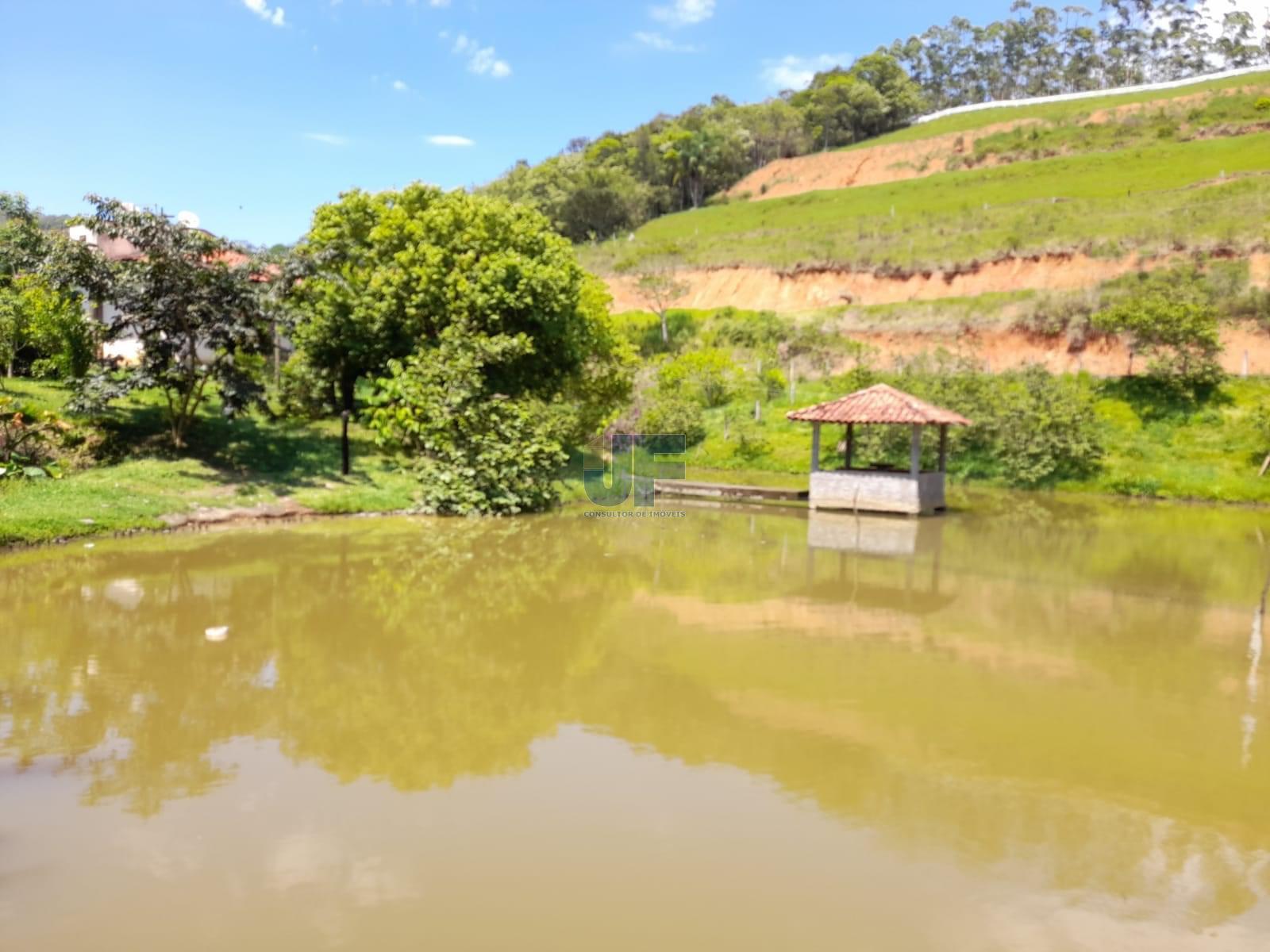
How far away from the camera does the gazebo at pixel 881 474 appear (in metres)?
18.7

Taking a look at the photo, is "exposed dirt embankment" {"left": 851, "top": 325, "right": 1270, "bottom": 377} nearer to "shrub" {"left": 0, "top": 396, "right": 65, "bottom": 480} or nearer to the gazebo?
the gazebo

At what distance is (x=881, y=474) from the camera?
19125 millimetres

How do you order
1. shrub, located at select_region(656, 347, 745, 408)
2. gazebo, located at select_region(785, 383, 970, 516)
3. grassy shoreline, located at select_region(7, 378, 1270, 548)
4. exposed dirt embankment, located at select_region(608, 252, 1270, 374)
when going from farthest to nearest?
shrub, located at select_region(656, 347, 745, 408), exposed dirt embankment, located at select_region(608, 252, 1270, 374), gazebo, located at select_region(785, 383, 970, 516), grassy shoreline, located at select_region(7, 378, 1270, 548)

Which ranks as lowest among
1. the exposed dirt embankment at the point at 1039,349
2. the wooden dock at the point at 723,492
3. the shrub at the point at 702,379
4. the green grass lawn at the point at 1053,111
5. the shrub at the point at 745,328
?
the wooden dock at the point at 723,492

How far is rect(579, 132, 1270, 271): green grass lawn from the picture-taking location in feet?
110

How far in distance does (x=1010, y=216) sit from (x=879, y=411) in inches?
1023

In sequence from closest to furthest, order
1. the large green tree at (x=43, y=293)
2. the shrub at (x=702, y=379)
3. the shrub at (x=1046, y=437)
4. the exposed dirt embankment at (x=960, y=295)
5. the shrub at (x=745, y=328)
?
1. the large green tree at (x=43, y=293)
2. the shrub at (x=1046, y=437)
3. the exposed dirt embankment at (x=960, y=295)
4. the shrub at (x=702, y=379)
5. the shrub at (x=745, y=328)

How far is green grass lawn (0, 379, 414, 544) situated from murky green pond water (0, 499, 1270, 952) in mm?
1767

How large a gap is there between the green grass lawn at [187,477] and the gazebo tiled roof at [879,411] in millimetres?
8681

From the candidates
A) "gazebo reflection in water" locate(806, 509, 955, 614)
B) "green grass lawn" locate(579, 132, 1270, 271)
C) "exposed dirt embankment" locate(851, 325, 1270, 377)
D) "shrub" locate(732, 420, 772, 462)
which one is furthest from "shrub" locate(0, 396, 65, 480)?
"green grass lawn" locate(579, 132, 1270, 271)

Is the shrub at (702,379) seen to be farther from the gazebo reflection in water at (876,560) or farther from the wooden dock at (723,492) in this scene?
the gazebo reflection in water at (876,560)

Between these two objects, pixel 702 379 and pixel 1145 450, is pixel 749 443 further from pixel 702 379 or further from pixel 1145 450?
pixel 1145 450

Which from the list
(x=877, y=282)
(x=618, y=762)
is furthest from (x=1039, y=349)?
(x=618, y=762)

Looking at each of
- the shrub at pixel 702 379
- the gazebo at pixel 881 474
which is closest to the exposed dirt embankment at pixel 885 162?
the shrub at pixel 702 379
